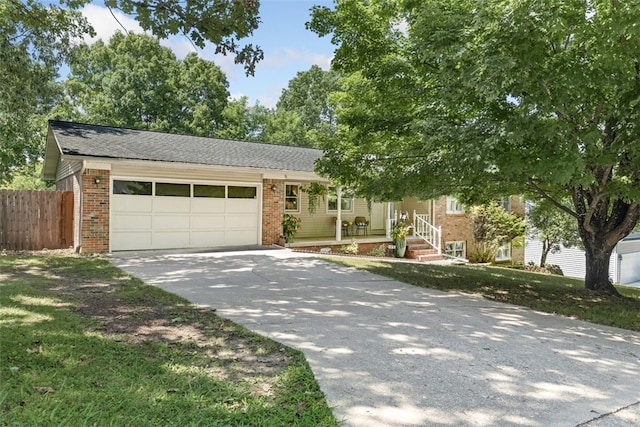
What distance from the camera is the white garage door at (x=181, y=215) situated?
1182 centimetres

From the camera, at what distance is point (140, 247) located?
12.1m

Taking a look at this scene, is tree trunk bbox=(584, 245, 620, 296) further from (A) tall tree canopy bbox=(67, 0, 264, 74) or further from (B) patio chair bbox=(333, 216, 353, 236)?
(B) patio chair bbox=(333, 216, 353, 236)

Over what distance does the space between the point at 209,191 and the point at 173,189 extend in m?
1.12

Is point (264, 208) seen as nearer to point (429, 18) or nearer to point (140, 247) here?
point (140, 247)

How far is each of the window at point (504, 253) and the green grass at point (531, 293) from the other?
8038 millimetres

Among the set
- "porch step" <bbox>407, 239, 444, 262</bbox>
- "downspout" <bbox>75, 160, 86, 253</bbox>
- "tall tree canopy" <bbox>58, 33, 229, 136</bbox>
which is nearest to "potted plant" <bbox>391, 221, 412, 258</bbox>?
"porch step" <bbox>407, 239, 444, 262</bbox>

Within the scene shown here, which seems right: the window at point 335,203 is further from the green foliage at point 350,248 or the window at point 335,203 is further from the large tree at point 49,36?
the large tree at point 49,36

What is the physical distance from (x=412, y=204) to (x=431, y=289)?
10.8 meters

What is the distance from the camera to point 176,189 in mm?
12633

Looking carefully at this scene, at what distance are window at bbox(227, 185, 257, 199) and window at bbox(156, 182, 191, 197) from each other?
1.35 metres

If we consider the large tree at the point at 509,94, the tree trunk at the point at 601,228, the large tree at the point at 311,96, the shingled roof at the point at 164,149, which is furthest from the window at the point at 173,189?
the large tree at the point at 311,96

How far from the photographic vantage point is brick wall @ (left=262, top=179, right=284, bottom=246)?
14.0 meters

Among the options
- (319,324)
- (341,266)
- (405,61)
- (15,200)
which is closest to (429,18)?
(405,61)

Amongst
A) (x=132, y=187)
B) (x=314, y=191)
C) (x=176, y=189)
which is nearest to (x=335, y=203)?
(x=314, y=191)
